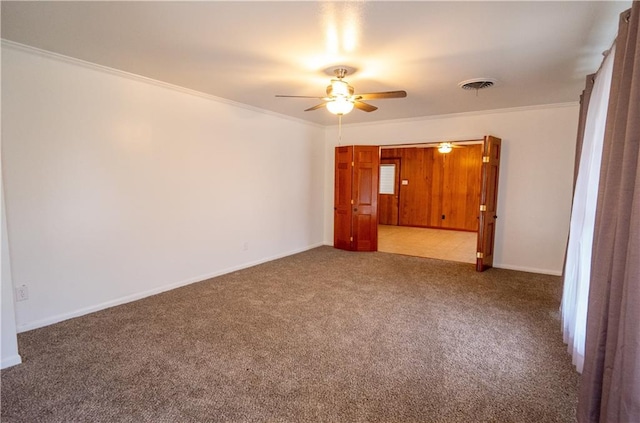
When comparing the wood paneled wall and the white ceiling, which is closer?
the white ceiling

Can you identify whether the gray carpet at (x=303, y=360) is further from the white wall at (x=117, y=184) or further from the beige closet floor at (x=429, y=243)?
the beige closet floor at (x=429, y=243)

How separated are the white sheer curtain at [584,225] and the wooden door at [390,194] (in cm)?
700

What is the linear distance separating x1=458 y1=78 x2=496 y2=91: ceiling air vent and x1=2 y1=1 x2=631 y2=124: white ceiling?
12cm

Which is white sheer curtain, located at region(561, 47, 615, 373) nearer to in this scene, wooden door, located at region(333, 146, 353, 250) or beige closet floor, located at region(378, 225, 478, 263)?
beige closet floor, located at region(378, 225, 478, 263)

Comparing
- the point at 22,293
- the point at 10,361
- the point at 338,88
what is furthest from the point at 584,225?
the point at 22,293

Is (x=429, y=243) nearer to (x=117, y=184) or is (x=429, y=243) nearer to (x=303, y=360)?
(x=303, y=360)

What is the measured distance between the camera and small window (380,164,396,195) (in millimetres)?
10102

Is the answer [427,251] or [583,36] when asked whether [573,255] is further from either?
[427,251]

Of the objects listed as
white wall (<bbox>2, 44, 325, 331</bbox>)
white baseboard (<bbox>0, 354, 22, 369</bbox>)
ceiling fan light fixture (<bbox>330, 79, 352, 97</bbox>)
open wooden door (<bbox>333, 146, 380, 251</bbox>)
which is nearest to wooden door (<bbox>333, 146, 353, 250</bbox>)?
open wooden door (<bbox>333, 146, 380, 251</bbox>)

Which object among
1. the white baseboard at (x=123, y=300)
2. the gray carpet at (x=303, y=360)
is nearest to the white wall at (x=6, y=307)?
the gray carpet at (x=303, y=360)

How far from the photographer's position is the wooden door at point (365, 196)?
21.0 feet

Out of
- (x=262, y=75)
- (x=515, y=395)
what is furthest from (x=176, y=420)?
(x=262, y=75)

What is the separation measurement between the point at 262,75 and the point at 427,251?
4.75 metres

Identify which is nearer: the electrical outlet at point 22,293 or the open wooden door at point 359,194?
the electrical outlet at point 22,293
